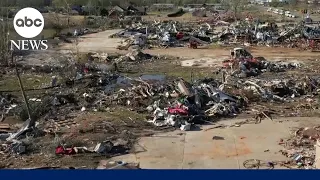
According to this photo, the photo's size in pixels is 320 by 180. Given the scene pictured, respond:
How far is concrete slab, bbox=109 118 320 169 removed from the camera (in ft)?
29.6

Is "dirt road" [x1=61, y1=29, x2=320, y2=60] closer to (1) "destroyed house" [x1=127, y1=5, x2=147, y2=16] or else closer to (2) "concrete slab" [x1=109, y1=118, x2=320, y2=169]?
(2) "concrete slab" [x1=109, y1=118, x2=320, y2=169]

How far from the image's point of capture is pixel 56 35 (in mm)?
28812

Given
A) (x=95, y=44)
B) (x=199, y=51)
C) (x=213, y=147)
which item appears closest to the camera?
(x=213, y=147)

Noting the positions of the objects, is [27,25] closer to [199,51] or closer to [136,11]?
[199,51]

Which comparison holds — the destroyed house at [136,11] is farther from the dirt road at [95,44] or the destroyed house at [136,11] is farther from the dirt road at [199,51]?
the dirt road at [199,51]

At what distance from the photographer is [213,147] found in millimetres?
9867

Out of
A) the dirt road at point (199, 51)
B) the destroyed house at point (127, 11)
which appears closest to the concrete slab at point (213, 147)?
the dirt road at point (199, 51)

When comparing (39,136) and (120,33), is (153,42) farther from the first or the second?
(39,136)

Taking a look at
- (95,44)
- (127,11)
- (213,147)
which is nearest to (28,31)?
(95,44)

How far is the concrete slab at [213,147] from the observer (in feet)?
29.6

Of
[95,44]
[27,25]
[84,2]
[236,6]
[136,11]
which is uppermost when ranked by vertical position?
[84,2]

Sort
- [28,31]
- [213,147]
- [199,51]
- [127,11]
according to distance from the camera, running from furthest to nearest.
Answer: [127,11] → [28,31] → [199,51] → [213,147]

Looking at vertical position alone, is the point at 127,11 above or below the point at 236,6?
below

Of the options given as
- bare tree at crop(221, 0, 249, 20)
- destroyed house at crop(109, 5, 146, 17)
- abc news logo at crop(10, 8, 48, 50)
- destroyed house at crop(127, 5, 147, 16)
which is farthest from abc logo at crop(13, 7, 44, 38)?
bare tree at crop(221, 0, 249, 20)
